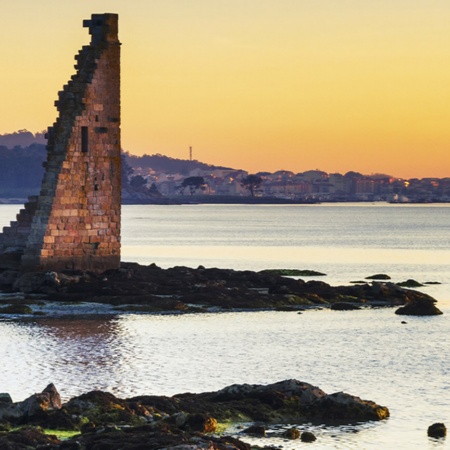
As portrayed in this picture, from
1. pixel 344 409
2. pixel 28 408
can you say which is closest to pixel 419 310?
pixel 344 409

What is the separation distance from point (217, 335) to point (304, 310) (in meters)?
7.27

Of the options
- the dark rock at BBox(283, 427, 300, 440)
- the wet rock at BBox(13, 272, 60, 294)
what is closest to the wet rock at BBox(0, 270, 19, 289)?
the wet rock at BBox(13, 272, 60, 294)

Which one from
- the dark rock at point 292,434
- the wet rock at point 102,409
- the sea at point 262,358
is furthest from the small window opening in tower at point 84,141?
the dark rock at point 292,434

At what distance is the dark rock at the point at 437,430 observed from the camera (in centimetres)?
2073

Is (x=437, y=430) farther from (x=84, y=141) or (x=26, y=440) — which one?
(x=84, y=141)

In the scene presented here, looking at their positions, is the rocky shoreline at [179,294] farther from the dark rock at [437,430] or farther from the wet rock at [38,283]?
the dark rock at [437,430]

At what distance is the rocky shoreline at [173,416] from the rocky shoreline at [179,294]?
56.3 feet

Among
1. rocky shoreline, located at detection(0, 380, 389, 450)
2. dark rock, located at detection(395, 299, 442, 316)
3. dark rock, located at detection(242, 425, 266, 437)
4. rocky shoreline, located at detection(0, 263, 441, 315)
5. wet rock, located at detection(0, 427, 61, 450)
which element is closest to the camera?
wet rock, located at detection(0, 427, 61, 450)

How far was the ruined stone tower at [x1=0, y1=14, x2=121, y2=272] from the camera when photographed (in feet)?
145

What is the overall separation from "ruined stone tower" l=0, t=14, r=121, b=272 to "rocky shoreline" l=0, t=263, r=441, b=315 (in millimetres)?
823

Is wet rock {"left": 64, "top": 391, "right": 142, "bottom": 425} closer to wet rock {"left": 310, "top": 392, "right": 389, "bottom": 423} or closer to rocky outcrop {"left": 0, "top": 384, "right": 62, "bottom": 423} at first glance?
rocky outcrop {"left": 0, "top": 384, "right": 62, "bottom": 423}

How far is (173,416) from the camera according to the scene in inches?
794

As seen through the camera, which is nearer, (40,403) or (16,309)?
(40,403)

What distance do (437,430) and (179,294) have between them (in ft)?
77.4
